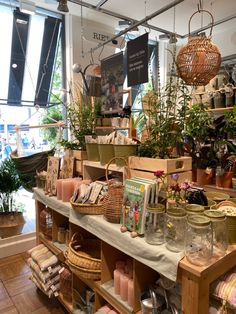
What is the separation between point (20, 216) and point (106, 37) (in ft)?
8.67

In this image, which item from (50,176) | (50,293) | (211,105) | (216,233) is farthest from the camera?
(211,105)

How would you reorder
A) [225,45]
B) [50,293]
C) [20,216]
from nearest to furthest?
1. [50,293]
2. [20,216]
3. [225,45]

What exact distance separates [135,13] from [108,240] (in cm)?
380

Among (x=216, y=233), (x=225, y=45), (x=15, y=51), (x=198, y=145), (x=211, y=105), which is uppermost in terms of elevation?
(x=225, y=45)

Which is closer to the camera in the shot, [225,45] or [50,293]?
[50,293]

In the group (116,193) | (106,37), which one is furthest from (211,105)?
(116,193)

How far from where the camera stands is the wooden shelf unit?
952mm

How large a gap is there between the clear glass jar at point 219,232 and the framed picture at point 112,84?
128cm

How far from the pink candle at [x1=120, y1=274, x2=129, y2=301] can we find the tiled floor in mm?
942

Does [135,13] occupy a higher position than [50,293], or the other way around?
[135,13]

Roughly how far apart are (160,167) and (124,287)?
0.64 m

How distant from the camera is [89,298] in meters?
1.63

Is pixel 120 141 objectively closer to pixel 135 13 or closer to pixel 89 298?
pixel 89 298

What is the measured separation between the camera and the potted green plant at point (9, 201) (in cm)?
287
